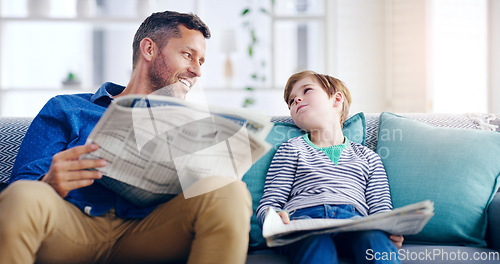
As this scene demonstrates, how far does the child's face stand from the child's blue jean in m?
0.43

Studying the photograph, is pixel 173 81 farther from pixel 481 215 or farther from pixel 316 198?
pixel 481 215

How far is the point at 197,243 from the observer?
1.04 m

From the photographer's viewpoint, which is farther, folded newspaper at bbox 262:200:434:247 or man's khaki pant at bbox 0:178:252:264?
folded newspaper at bbox 262:200:434:247

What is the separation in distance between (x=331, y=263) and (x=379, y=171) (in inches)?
17.7

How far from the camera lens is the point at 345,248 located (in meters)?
1.31

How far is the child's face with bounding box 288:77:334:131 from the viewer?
159cm

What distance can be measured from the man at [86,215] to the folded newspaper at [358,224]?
0.40 feet

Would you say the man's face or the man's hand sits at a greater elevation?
the man's face

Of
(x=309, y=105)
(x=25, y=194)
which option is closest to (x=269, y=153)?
(x=309, y=105)

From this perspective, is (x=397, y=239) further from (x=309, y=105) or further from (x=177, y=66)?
(x=177, y=66)

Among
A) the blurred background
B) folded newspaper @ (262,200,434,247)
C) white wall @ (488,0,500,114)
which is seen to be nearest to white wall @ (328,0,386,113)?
the blurred background

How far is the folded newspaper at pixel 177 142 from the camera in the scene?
1046 millimetres

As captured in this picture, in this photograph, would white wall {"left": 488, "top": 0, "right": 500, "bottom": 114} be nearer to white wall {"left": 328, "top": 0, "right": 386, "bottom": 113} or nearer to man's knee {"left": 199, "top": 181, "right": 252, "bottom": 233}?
white wall {"left": 328, "top": 0, "right": 386, "bottom": 113}

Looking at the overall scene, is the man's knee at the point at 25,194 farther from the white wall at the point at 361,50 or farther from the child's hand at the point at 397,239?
the white wall at the point at 361,50
